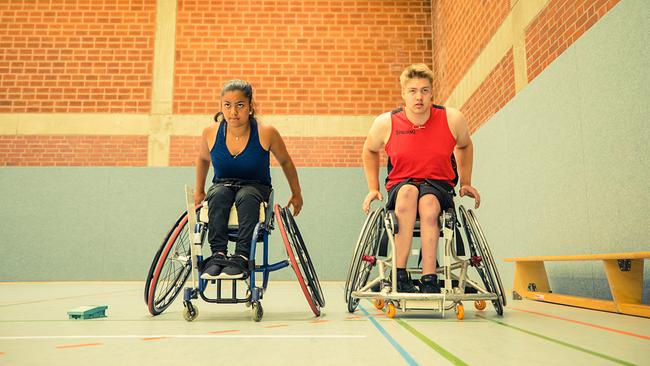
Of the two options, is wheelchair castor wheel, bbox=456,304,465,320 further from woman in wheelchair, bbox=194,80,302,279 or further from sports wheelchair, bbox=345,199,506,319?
woman in wheelchair, bbox=194,80,302,279

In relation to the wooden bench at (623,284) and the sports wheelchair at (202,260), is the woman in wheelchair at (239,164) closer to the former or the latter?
the sports wheelchair at (202,260)

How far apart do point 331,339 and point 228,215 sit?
80cm

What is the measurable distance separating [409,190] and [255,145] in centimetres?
70

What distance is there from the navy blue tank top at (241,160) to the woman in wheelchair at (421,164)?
0.50 meters

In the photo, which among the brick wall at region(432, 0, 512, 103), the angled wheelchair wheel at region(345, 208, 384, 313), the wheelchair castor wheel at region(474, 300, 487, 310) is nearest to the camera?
the angled wheelchair wheel at region(345, 208, 384, 313)

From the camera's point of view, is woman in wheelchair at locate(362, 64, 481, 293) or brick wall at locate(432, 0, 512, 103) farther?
brick wall at locate(432, 0, 512, 103)

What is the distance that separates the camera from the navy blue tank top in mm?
2232

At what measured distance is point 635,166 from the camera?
2.39 meters

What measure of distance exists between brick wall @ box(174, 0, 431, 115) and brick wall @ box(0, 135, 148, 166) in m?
0.78

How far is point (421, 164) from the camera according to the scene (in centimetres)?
217

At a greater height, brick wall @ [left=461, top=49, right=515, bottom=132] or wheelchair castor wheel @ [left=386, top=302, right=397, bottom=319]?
brick wall @ [left=461, top=49, right=515, bottom=132]

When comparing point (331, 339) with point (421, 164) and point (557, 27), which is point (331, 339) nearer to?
point (421, 164)

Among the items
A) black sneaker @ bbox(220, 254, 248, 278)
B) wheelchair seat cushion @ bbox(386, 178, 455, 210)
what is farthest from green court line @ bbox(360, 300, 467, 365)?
black sneaker @ bbox(220, 254, 248, 278)

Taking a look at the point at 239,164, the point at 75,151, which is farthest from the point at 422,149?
the point at 75,151
